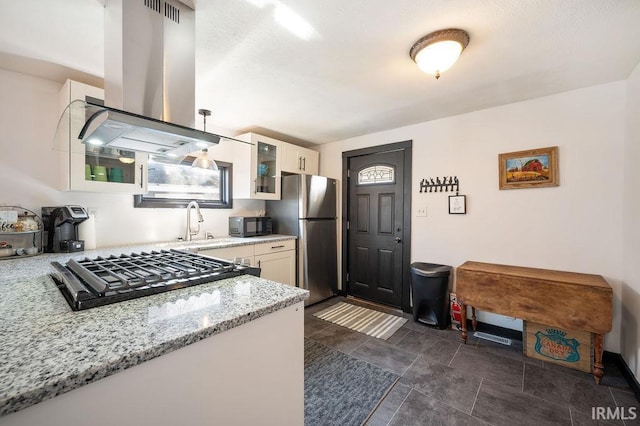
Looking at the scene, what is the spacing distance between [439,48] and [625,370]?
267cm

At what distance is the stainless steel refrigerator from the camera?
11.0 ft

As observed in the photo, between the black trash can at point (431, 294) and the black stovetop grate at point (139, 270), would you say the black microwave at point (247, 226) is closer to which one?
the black stovetop grate at point (139, 270)

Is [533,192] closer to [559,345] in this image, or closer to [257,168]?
[559,345]

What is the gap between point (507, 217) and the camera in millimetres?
2551

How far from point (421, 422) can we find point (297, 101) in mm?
2628

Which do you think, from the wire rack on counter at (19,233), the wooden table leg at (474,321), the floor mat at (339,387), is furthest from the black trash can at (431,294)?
the wire rack on counter at (19,233)

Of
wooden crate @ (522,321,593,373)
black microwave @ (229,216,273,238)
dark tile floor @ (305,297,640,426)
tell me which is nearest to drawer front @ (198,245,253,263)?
black microwave @ (229,216,273,238)

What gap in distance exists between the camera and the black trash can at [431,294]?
2.70 m

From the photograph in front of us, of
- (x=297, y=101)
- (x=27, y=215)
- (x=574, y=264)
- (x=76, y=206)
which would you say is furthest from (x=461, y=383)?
(x=27, y=215)

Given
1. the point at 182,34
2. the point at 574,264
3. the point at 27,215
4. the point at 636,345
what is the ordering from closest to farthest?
the point at 182,34, the point at 636,345, the point at 27,215, the point at 574,264

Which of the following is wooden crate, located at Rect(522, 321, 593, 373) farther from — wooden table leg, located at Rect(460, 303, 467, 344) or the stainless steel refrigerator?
the stainless steel refrigerator

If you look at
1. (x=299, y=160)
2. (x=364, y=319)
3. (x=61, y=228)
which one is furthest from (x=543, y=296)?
(x=61, y=228)

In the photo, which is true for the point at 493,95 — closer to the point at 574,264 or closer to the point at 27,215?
the point at 574,264

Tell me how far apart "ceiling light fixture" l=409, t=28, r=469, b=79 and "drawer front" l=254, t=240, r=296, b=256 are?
224cm
